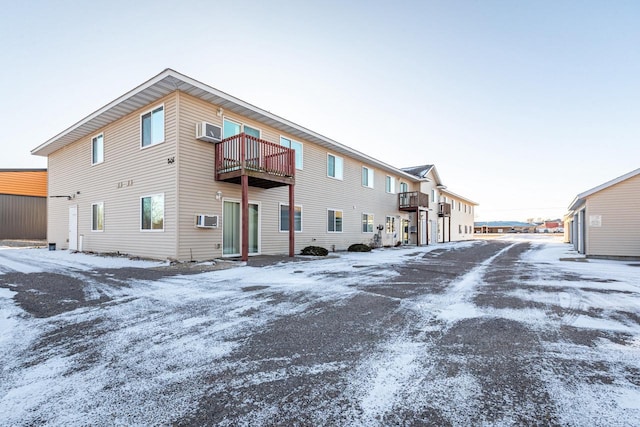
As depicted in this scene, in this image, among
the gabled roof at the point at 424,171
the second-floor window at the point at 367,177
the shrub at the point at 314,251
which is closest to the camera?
the shrub at the point at 314,251

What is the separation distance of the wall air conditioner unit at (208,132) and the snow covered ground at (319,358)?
230 inches

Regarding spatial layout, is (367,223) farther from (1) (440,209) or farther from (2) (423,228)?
(1) (440,209)

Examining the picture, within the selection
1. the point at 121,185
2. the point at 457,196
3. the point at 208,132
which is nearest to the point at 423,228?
the point at 457,196

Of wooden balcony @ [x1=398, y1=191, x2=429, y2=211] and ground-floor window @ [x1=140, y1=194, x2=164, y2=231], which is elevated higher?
wooden balcony @ [x1=398, y1=191, x2=429, y2=211]

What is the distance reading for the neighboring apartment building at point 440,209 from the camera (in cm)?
2624

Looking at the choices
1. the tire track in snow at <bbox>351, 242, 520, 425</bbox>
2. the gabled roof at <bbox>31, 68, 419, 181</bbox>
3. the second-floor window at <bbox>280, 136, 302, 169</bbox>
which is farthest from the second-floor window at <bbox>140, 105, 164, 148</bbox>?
the tire track in snow at <bbox>351, 242, 520, 425</bbox>

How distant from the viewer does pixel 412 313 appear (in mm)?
4531

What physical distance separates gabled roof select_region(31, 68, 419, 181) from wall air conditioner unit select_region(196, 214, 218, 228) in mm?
4024

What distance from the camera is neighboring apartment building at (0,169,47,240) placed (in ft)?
70.5

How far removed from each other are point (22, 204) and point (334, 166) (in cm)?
2300

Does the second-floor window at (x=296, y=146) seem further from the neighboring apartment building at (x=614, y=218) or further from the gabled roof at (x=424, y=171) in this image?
the gabled roof at (x=424, y=171)

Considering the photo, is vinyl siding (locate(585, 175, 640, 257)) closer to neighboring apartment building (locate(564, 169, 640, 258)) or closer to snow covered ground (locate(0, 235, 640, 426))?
neighboring apartment building (locate(564, 169, 640, 258))

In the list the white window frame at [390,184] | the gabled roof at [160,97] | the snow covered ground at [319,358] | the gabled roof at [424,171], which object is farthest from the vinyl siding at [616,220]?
the gabled roof at [424,171]

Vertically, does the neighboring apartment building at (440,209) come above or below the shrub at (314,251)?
above
